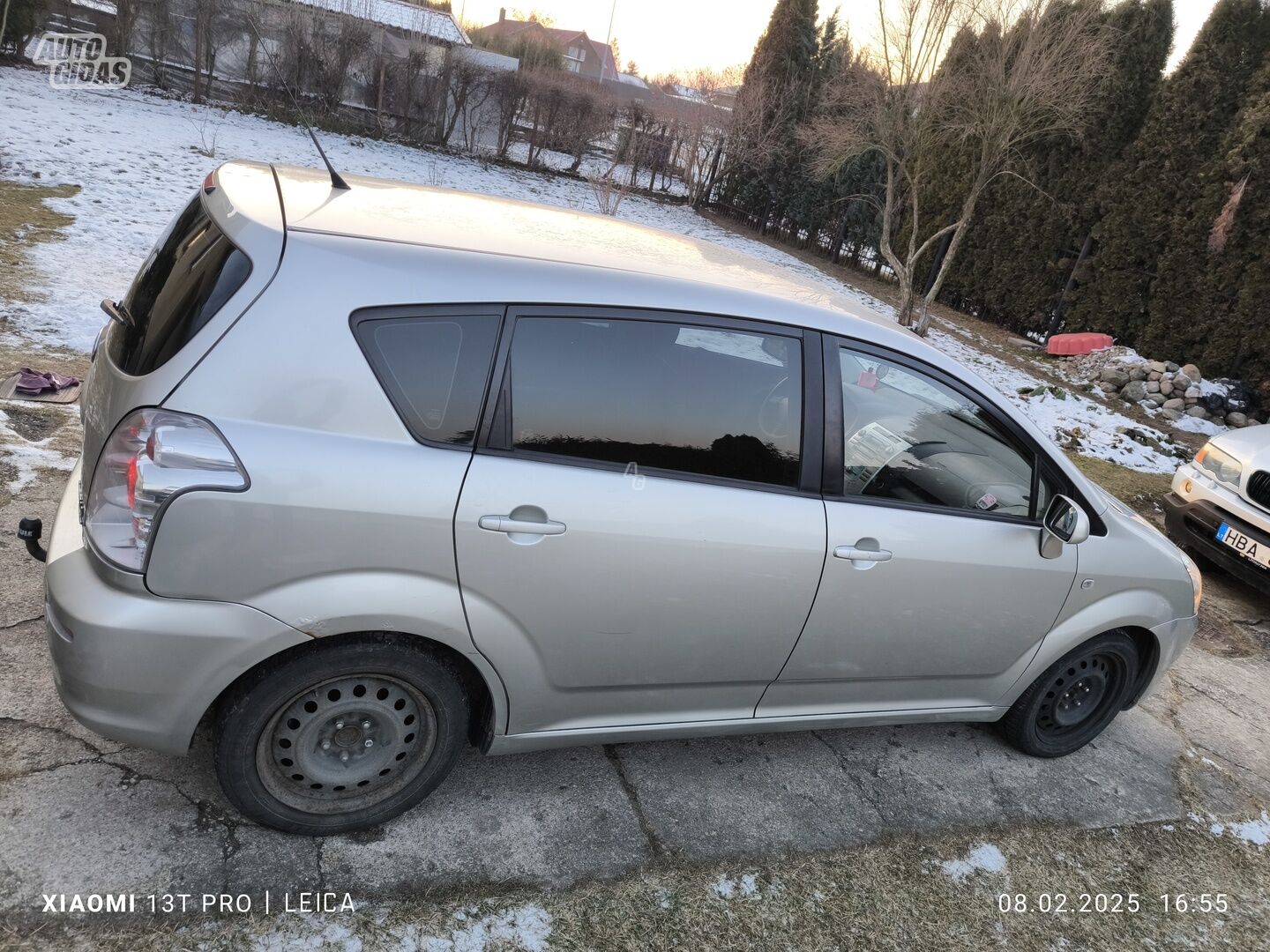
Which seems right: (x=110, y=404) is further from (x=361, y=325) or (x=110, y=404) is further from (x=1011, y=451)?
(x=1011, y=451)

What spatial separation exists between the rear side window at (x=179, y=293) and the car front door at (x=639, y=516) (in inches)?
28.4

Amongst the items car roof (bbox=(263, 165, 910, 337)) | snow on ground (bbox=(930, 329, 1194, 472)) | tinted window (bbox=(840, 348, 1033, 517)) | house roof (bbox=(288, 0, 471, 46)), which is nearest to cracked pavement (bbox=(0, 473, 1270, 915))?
tinted window (bbox=(840, 348, 1033, 517))

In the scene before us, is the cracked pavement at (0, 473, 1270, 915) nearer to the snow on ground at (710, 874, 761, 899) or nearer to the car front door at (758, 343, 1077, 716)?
the snow on ground at (710, 874, 761, 899)

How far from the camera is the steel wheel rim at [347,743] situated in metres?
2.24

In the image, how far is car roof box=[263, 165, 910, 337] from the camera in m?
2.36

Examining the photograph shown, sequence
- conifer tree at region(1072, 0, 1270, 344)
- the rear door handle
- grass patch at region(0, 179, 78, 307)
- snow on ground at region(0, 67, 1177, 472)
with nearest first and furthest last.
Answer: the rear door handle
grass patch at region(0, 179, 78, 307)
snow on ground at region(0, 67, 1177, 472)
conifer tree at region(1072, 0, 1270, 344)

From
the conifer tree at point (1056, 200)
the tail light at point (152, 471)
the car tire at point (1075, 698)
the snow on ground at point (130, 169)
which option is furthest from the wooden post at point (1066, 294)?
the tail light at point (152, 471)

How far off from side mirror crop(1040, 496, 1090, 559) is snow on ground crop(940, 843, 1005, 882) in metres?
1.05

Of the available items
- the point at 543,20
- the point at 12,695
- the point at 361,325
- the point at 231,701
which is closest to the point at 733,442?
the point at 361,325

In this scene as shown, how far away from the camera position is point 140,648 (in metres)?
2.00

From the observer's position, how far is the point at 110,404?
2.12 meters

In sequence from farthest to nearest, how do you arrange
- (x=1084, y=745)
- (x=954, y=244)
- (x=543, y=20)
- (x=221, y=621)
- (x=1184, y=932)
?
(x=543, y=20) < (x=954, y=244) < (x=1084, y=745) < (x=1184, y=932) < (x=221, y=621)

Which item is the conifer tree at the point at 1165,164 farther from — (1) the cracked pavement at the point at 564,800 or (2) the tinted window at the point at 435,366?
(2) the tinted window at the point at 435,366

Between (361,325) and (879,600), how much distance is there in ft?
5.88
